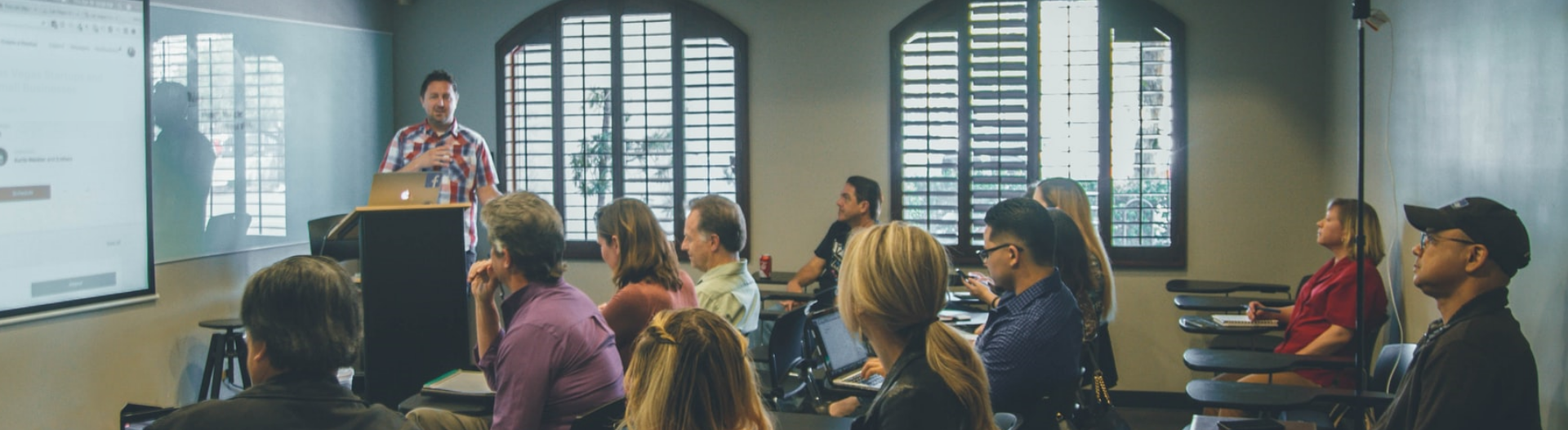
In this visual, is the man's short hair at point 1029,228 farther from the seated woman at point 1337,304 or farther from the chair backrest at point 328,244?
the chair backrest at point 328,244

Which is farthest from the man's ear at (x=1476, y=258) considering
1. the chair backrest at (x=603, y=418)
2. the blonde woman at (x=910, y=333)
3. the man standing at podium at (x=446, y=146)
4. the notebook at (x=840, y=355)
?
the man standing at podium at (x=446, y=146)

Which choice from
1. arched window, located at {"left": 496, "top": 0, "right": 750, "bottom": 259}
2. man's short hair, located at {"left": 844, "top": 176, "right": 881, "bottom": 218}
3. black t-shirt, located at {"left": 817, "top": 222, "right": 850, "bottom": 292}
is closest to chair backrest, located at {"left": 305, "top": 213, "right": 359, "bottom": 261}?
arched window, located at {"left": 496, "top": 0, "right": 750, "bottom": 259}

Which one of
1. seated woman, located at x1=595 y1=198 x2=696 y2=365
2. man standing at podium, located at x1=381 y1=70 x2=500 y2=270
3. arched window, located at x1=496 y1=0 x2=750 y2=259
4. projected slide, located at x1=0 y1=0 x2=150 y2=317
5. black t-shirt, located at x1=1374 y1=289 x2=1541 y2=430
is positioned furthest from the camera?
arched window, located at x1=496 y1=0 x2=750 y2=259

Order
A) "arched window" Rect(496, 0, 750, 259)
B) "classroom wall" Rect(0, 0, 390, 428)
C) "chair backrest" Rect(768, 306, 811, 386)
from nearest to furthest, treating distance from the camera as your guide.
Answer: "chair backrest" Rect(768, 306, 811, 386) < "classroom wall" Rect(0, 0, 390, 428) < "arched window" Rect(496, 0, 750, 259)

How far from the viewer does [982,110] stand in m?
5.99

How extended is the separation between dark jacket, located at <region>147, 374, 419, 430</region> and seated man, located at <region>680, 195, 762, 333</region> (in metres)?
1.88

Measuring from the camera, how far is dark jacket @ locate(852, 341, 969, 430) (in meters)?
2.02

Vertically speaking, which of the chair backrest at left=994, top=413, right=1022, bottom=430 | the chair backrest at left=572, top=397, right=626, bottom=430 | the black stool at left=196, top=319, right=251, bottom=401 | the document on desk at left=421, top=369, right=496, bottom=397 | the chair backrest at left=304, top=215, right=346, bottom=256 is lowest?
the black stool at left=196, top=319, right=251, bottom=401

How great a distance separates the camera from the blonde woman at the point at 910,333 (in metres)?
2.04

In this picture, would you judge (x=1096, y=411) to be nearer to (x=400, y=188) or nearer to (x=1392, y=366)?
(x=1392, y=366)

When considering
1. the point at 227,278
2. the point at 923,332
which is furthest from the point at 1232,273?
the point at 227,278

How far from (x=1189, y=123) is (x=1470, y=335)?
3499mm

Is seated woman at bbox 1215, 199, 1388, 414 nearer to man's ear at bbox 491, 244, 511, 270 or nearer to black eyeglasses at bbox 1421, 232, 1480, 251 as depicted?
black eyeglasses at bbox 1421, 232, 1480, 251

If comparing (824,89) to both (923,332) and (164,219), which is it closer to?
(164,219)
